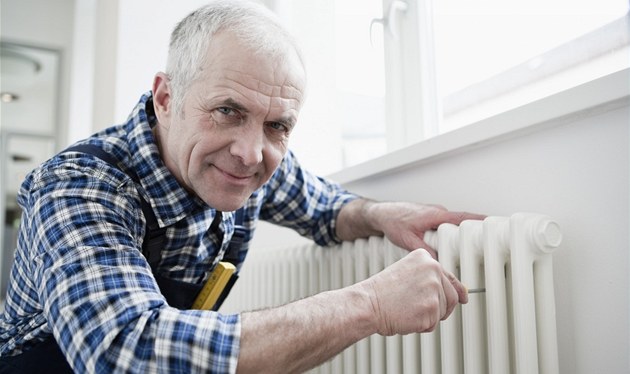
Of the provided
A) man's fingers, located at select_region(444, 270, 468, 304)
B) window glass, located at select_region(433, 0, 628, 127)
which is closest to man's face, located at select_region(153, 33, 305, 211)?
man's fingers, located at select_region(444, 270, 468, 304)

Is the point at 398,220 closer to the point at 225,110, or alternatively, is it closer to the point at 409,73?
the point at 225,110

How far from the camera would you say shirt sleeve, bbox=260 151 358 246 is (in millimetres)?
1268

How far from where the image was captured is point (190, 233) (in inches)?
40.1

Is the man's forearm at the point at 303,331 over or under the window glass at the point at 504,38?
under

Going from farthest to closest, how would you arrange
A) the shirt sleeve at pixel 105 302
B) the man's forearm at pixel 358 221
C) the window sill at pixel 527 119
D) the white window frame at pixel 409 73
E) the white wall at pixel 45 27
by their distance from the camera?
the white wall at pixel 45 27, the white window frame at pixel 409 73, the man's forearm at pixel 358 221, the window sill at pixel 527 119, the shirt sleeve at pixel 105 302

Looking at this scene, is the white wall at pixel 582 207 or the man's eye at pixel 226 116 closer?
the white wall at pixel 582 207

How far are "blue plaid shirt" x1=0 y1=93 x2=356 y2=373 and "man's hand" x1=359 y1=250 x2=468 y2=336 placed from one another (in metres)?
0.20

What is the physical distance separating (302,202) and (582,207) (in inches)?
24.5

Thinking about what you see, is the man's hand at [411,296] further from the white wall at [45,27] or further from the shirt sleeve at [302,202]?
the white wall at [45,27]

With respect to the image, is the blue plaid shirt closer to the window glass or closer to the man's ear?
the man's ear

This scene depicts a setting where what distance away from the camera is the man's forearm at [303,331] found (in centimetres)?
68

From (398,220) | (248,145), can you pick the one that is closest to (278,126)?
(248,145)

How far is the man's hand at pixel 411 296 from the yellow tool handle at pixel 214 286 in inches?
15.2

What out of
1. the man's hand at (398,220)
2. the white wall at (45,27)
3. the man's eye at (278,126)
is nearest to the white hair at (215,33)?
the man's eye at (278,126)
